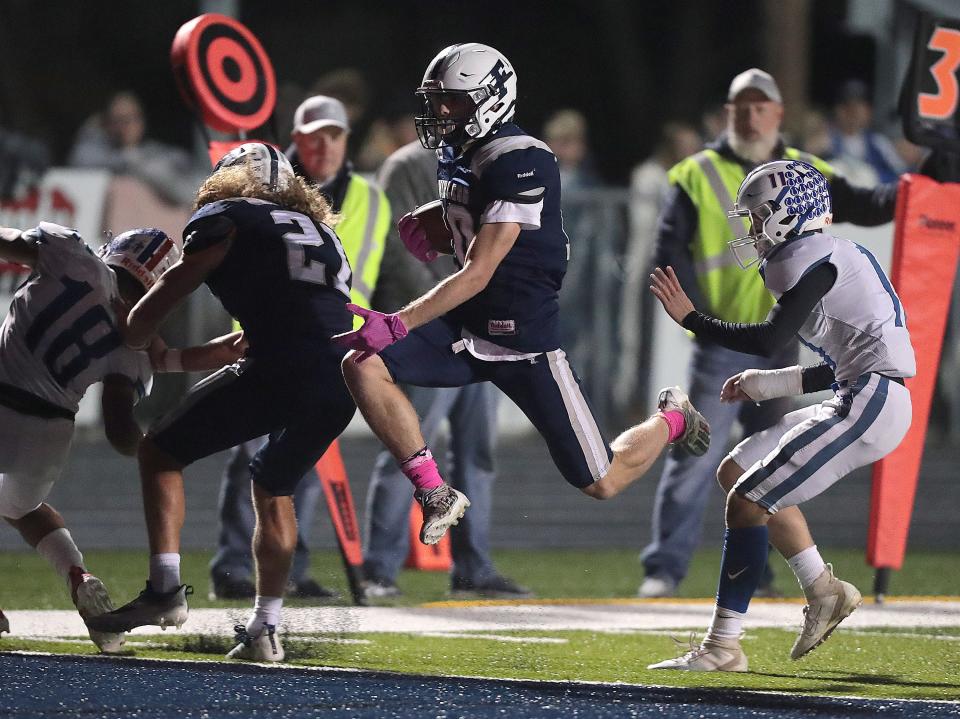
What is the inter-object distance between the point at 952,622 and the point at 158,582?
318 centimetres

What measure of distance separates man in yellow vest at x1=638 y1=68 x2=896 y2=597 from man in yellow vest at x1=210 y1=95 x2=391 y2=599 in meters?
1.25

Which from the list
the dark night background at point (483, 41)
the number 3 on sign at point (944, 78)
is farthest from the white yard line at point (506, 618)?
the dark night background at point (483, 41)

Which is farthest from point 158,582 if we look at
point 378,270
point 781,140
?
point 781,140

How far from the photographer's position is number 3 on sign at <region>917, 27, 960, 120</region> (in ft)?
28.0

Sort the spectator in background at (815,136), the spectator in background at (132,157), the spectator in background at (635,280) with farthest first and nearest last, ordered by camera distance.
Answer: the spectator in background at (635,280) → the spectator in background at (132,157) → the spectator in background at (815,136)

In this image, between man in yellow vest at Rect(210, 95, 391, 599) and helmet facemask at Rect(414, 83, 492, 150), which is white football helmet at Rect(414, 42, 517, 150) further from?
man in yellow vest at Rect(210, 95, 391, 599)

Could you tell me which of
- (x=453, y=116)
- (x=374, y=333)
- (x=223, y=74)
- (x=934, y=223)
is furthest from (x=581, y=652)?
(x=223, y=74)

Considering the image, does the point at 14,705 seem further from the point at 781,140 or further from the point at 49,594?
the point at 781,140

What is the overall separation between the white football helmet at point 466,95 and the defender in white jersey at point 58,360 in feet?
3.30

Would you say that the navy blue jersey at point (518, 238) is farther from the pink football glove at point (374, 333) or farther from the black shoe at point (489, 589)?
the black shoe at point (489, 589)

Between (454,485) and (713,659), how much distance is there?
9.19 feet

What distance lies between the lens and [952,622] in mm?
7910

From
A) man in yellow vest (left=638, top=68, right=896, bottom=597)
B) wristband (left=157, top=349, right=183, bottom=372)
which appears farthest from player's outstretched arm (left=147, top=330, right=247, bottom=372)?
man in yellow vest (left=638, top=68, right=896, bottom=597)

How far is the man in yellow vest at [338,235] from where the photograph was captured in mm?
8656
